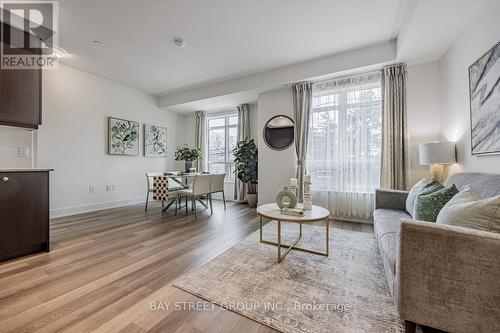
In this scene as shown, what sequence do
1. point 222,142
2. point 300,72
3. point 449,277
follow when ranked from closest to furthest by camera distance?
1. point 449,277
2. point 300,72
3. point 222,142

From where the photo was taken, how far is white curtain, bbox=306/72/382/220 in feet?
11.1

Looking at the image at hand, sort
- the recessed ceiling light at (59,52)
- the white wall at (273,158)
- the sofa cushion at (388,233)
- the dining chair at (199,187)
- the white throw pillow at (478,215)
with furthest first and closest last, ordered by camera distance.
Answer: the white wall at (273,158)
the dining chair at (199,187)
the recessed ceiling light at (59,52)
the sofa cushion at (388,233)
the white throw pillow at (478,215)

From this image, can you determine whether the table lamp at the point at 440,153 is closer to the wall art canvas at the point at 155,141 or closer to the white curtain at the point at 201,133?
the white curtain at the point at 201,133

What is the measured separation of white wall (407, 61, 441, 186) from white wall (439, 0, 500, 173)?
10 centimetres

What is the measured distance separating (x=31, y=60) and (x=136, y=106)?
102 inches

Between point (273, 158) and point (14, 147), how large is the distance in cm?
403

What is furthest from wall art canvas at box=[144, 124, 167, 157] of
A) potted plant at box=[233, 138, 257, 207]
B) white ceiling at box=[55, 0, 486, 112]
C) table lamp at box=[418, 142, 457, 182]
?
table lamp at box=[418, 142, 457, 182]

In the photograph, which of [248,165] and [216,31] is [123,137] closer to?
[248,165]

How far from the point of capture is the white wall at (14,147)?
2.74 m

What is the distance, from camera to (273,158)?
4.32 metres

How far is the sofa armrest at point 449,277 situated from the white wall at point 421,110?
2.55m

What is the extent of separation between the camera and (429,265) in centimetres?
106

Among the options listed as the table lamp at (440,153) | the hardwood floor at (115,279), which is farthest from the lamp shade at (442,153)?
the hardwood floor at (115,279)

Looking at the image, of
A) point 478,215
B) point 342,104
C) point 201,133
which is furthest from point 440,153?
point 201,133
